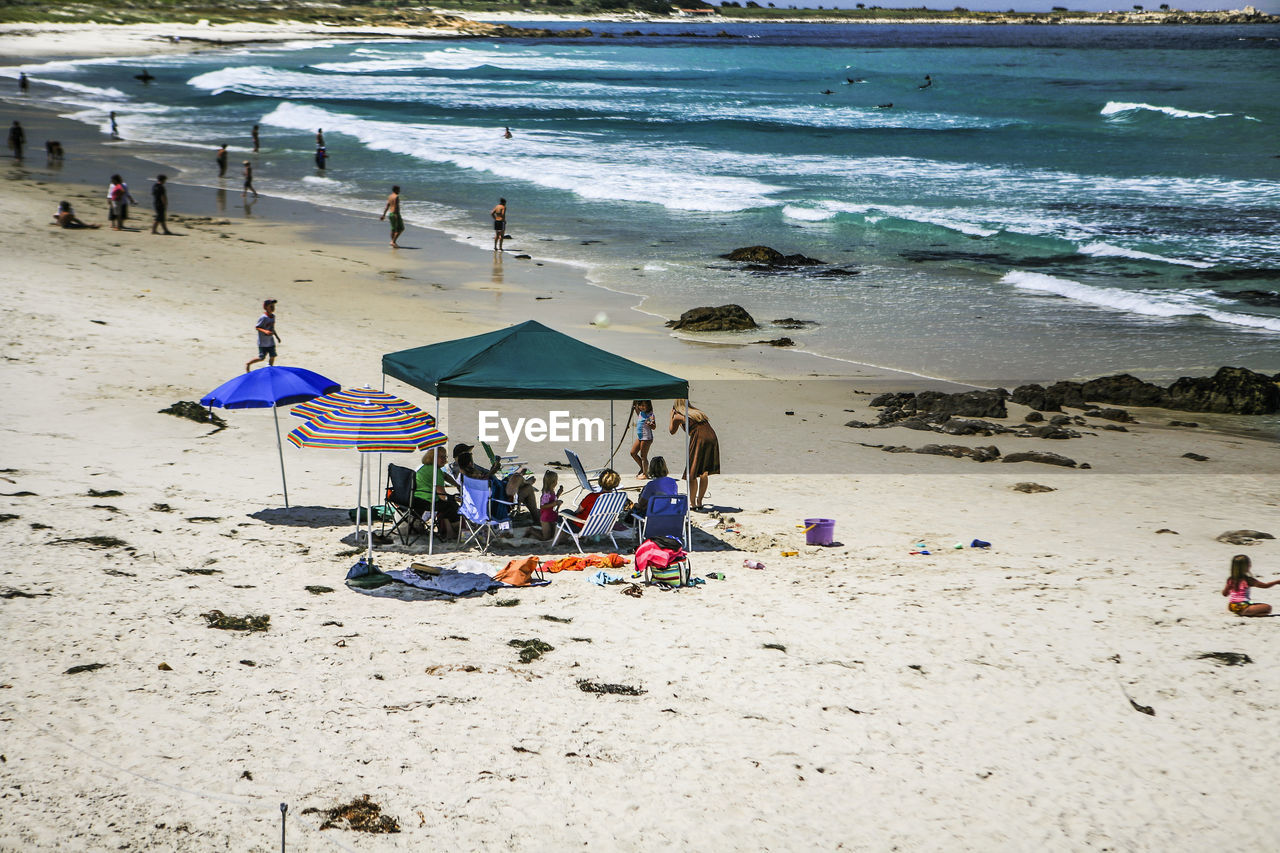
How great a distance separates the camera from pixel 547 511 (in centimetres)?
1107

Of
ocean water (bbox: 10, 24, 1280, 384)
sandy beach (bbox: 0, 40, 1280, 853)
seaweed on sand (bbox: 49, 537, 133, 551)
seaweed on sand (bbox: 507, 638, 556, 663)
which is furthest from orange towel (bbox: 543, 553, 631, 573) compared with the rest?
ocean water (bbox: 10, 24, 1280, 384)

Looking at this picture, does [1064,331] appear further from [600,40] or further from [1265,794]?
[600,40]

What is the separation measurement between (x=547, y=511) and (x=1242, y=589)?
644 centimetres

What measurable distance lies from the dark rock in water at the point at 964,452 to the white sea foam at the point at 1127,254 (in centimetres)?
1650

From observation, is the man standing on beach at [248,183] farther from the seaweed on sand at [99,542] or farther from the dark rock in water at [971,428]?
the seaweed on sand at [99,542]

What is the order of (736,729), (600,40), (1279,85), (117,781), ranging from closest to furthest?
(117,781), (736,729), (1279,85), (600,40)

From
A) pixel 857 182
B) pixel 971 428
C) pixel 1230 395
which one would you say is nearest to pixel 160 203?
pixel 971 428

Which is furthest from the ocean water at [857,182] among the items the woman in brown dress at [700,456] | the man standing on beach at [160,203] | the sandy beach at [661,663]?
the woman in brown dress at [700,456]

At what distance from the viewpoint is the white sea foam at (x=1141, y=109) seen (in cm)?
5834

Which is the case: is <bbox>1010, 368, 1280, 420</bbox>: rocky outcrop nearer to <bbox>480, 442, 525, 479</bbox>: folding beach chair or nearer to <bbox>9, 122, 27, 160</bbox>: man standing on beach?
<bbox>480, 442, 525, 479</bbox>: folding beach chair

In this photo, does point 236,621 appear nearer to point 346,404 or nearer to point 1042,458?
point 346,404

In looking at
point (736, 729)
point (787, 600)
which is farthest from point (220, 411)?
point (736, 729)

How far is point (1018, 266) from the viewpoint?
28141 millimetres

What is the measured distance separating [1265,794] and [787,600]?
12.8 feet
